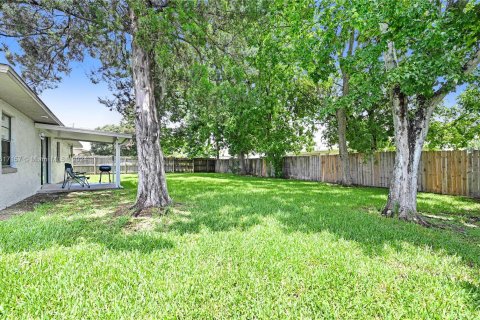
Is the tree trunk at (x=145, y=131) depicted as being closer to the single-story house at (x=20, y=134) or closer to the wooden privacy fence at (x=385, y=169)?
the single-story house at (x=20, y=134)

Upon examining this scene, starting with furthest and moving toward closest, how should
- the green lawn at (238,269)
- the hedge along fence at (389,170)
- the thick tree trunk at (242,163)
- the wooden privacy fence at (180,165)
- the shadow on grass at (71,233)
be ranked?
the wooden privacy fence at (180,165)
the thick tree trunk at (242,163)
the hedge along fence at (389,170)
the shadow on grass at (71,233)
the green lawn at (238,269)

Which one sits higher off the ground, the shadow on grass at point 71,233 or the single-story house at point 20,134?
the single-story house at point 20,134

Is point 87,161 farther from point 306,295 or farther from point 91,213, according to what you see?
point 306,295

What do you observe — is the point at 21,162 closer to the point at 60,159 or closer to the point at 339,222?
the point at 60,159

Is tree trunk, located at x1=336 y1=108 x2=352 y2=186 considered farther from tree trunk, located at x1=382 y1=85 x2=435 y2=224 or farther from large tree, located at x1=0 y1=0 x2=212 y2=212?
large tree, located at x1=0 y1=0 x2=212 y2=212

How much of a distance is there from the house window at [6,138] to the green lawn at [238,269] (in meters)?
2.93

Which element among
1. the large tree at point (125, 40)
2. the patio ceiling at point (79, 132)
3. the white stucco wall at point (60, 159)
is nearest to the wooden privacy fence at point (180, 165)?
the white stucco wall at point (60, 159)

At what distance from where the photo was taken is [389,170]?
35.9ft

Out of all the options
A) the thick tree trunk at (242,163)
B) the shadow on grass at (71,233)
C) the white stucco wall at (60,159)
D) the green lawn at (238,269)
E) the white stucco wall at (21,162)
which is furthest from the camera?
the thick tree trunk at (242,163)

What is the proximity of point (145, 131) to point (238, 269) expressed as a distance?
438cm

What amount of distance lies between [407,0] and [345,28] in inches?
52.4

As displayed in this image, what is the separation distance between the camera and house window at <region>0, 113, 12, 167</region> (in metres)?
6.69

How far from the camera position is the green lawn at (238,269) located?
6.66ft

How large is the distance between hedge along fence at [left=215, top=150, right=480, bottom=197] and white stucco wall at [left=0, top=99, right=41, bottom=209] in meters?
12.9
